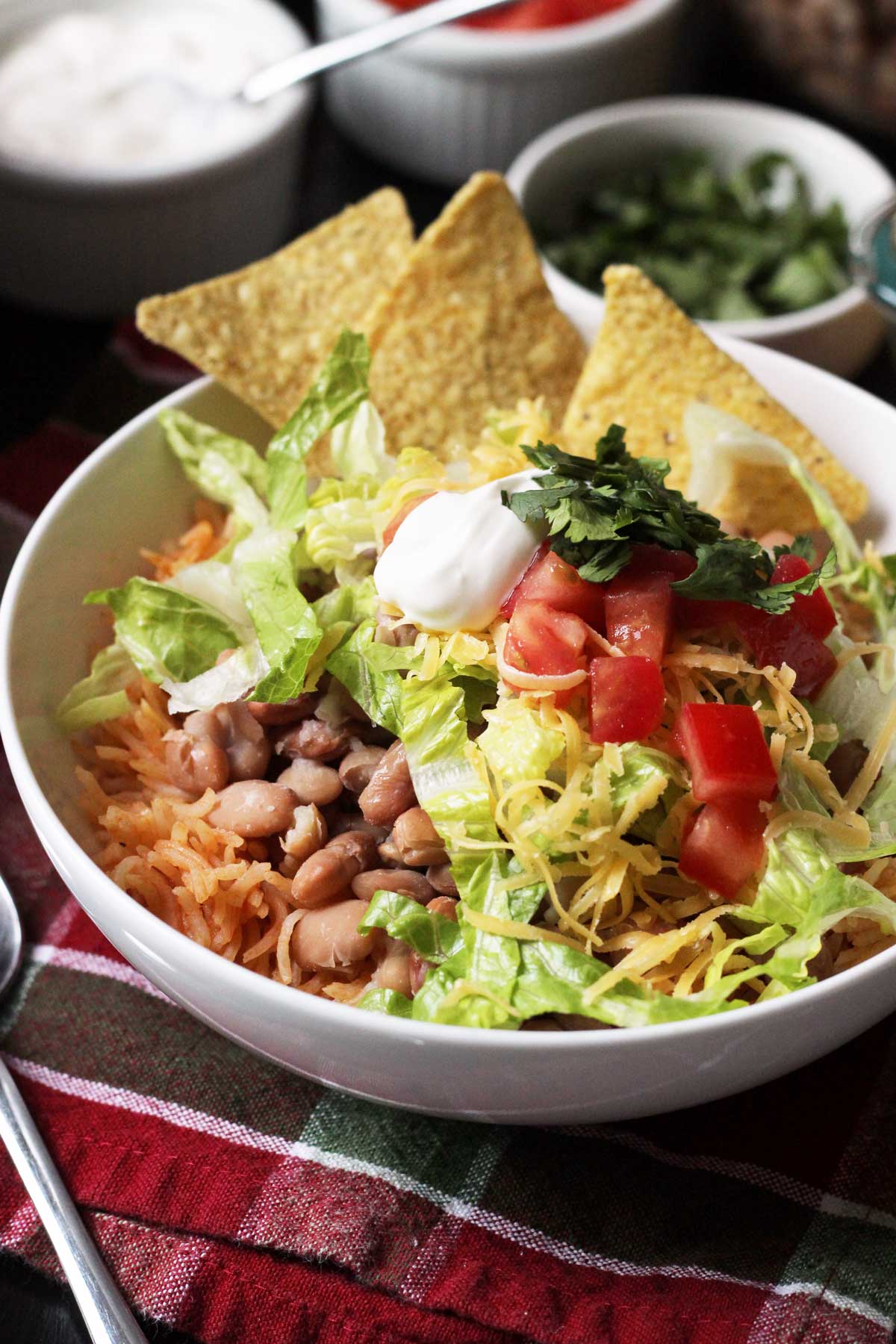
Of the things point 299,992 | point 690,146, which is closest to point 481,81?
point 690,146

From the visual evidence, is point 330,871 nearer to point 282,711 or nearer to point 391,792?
point 391,792

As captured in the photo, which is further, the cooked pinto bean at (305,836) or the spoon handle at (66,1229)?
the cooked pinto bean at (305,836)

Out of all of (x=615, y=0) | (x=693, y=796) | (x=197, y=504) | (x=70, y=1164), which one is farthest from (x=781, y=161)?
(x=70, y=1164)

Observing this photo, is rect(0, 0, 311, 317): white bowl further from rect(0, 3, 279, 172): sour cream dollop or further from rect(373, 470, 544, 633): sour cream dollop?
rect(373, 470, 544, 633): sour cream dollop

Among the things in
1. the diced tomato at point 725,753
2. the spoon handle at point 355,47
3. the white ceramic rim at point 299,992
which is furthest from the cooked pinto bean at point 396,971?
the spoon handle at point 355,47

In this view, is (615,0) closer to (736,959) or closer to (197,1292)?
(736,959)

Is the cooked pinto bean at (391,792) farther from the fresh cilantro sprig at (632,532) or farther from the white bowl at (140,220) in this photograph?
the white bowl at (140,220)
